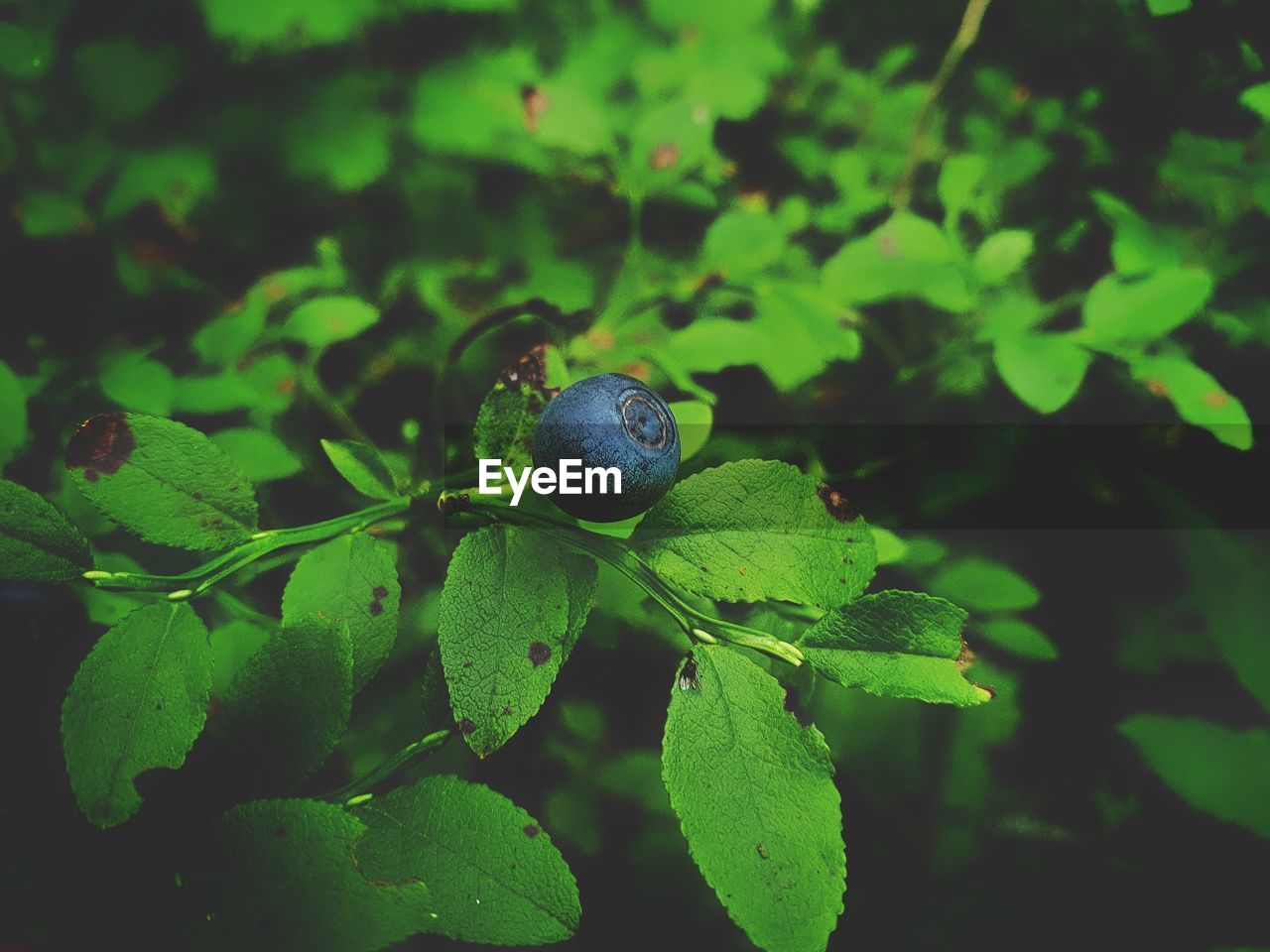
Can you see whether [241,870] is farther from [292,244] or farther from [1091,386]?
[1091,386]

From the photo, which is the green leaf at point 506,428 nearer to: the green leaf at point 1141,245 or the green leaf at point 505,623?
the green leaf at point 505,623

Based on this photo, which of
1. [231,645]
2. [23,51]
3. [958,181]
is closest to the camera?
[231,645]

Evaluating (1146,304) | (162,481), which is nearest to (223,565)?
(162,481)

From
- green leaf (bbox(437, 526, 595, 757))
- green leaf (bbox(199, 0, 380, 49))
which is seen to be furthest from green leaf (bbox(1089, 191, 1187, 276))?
green leaf (bbox(199, 0, 380, 49))

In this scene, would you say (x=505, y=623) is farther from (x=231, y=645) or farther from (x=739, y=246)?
(x=739, y=246)

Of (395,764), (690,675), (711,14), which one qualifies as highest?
(711,14)

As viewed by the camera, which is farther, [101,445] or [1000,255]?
[1000,255]

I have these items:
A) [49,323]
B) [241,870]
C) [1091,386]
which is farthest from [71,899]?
[1091,386]
